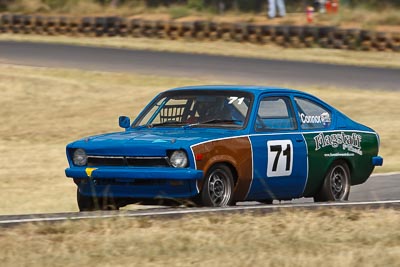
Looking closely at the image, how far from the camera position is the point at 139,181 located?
8.83 m

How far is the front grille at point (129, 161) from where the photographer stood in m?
8.79

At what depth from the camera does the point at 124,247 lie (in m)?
6.82

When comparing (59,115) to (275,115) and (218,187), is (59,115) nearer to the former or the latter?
(275,115)

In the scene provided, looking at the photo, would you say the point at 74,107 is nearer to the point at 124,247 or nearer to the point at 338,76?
the point at 338,76

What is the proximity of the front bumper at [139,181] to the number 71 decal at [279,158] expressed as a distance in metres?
1.02

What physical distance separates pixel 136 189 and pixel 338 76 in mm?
16369

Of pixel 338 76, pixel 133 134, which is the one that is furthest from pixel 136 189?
pixel 338 76

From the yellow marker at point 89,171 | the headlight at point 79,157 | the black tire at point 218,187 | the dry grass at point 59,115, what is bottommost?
the dry grass at point 59,115

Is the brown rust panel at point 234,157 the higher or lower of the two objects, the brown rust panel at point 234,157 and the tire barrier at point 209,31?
the higher

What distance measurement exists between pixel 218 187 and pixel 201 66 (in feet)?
56.4

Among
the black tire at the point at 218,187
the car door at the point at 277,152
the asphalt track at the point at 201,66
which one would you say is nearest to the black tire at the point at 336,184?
the car door at the point at 277,152

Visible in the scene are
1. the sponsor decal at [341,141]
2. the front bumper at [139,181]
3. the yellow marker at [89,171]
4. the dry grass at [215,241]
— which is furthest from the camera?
the sponsor decal at [341,141]

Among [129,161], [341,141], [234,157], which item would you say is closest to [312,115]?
[341,141]

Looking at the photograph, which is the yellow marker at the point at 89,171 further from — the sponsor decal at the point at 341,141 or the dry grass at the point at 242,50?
the dry grass at the point at 242,50
